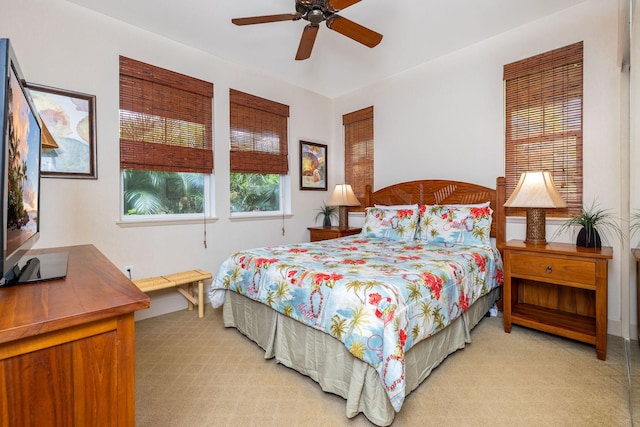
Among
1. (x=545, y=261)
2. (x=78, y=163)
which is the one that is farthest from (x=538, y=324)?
(x=78, y=163)

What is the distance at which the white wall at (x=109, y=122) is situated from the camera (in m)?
2.39

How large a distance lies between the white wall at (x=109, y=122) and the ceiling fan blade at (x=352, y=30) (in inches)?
67.8

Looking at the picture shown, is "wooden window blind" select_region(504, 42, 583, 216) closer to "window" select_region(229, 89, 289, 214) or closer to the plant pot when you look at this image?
the plant pot

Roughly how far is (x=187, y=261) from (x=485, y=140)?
11.2 feet

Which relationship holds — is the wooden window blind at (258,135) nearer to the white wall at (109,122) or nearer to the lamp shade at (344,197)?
the white wall at (109,122)

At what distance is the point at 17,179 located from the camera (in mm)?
989

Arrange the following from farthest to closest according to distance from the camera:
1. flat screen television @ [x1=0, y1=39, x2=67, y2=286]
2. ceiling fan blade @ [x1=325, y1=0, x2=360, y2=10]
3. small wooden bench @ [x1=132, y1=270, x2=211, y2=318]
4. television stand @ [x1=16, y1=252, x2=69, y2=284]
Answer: small wooden bench @ [x1=132, y1=270, x2=211, y2=318] → ceiling fan blade @ [x1=325, y1=0, x2=360, y2=10] → television stand @ [x1=16, y1=252, x2=69, y2=284] → flat screen television @ [x1=0, y1=39, x2=67, y2=286]

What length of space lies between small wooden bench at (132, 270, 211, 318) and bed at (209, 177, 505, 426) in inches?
16.2

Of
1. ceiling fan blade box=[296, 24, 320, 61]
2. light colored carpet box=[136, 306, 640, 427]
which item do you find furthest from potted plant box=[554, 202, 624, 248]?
ceiling fan blade box=[296, 24, 320, 61]

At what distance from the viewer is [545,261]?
230 cm

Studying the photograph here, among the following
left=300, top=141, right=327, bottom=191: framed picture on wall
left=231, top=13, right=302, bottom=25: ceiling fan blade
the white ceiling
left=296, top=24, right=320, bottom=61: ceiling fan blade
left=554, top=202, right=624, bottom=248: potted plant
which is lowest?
left=554, top=202, right=624, bottom=248: potted plant

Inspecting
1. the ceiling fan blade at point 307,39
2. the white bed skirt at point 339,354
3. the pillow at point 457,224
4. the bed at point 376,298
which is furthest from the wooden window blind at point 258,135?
the pillow at point 457,224

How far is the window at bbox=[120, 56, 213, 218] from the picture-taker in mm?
2828

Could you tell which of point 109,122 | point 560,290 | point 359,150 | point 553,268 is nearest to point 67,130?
point 109,122
